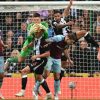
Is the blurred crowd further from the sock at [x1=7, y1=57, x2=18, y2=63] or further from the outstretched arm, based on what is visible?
the outstretched arm

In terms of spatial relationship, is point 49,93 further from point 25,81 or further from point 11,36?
point 11,36

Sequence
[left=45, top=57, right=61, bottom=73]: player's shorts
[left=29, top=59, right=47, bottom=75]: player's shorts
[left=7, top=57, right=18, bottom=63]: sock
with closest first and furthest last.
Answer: [left=29, top=59, right=47, bottom=75]: player's shorts < [left=45, top=57, right=61, bottom=73]: player's shorts < [left=7, top=57, right=18, bottom=63]: sock

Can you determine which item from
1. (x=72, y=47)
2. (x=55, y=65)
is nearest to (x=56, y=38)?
(x=55, y=65)

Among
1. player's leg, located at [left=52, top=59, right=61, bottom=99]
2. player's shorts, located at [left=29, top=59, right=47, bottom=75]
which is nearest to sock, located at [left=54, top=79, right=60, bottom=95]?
player's leg, located at [left=52, top=59, right=61, bottom=99]

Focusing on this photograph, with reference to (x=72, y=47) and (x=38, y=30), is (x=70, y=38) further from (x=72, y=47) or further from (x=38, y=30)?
(x=72, y=47)

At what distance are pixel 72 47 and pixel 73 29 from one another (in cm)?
42

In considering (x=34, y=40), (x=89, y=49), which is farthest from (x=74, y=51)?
(x=34, y=40)

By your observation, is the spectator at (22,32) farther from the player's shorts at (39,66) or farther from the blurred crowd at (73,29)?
the player's shorts at (39,66)

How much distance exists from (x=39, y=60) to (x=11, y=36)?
2396 millimetres

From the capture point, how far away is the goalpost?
14328 millimetres

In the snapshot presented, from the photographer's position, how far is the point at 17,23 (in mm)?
14953

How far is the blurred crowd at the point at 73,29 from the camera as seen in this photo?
14750 mm

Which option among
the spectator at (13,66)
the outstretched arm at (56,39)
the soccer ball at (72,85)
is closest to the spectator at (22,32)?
the spectator at (13,66)

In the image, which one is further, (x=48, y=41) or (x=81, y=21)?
(x=81, y=21)
